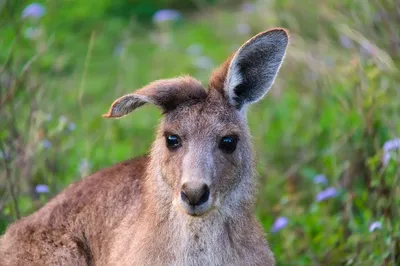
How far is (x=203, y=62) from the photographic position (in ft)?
33.6

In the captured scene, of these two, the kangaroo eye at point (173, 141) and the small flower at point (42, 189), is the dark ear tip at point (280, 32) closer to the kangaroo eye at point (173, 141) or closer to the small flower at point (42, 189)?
the kangaroo eye at point (173, 141)

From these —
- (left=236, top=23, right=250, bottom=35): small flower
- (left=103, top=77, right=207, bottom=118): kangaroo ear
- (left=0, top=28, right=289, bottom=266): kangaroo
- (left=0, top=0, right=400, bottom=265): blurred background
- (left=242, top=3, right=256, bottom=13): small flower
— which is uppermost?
(left=103, top=77, right=207, bottom=118): kangaroo ear

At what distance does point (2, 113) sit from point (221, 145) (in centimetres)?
209

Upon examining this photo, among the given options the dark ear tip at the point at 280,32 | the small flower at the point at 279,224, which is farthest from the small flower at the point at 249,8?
the dark ear tip at the point at 280,32

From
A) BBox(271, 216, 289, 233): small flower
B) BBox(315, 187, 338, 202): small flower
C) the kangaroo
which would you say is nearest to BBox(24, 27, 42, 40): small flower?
BBox(271, 216, 289, 233): small flower

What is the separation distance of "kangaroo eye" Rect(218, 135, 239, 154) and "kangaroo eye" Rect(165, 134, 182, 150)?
8.6 inches

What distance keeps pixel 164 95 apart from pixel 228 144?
43cm

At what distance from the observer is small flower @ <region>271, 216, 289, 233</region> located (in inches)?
273

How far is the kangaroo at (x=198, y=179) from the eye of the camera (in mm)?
5234

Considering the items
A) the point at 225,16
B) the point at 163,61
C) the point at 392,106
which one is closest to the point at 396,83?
the point at 392,106

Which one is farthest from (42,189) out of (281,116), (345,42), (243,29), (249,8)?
(249,8)

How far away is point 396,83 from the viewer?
24.4ft

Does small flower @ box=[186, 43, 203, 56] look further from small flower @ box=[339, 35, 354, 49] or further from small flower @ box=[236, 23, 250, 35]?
small flower @ box=[339, 35, 354, 49]

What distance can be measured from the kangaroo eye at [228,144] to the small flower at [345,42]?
297cm
